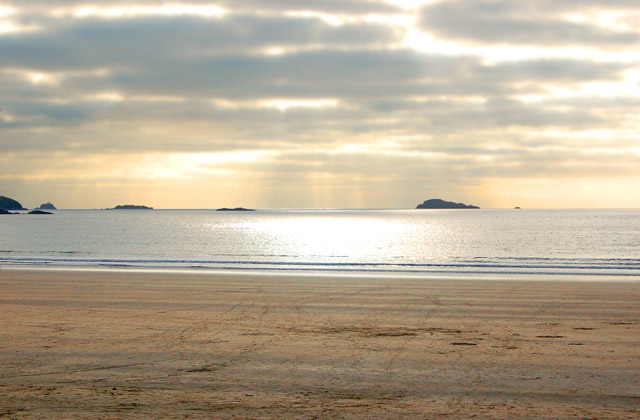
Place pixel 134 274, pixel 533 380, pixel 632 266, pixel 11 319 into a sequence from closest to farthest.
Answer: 1. pixel 533 380
2. pixel 11 319
3. pixel 134 274
4. pixel 632 266

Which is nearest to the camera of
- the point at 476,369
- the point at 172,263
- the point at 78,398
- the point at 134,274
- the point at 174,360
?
the point at 78,398

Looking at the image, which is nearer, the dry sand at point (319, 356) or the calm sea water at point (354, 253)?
the dry sand at point (319, 356)

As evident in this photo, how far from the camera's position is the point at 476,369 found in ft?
29.2

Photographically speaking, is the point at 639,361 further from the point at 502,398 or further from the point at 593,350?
the point at 502,398

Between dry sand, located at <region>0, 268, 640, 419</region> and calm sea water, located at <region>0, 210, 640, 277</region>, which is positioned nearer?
dry sand, located at <region>0, 268, 640, 419</region>

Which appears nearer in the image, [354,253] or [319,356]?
[319,356]

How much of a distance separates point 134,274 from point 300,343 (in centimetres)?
1889

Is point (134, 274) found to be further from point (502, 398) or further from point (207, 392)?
point (502, 398)

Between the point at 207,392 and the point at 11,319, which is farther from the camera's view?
the point at 11,319

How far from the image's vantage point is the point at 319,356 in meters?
9.80

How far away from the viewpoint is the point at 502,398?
7438mm

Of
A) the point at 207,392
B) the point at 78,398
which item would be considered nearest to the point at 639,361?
the point at 207,392

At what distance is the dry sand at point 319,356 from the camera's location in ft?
23.5

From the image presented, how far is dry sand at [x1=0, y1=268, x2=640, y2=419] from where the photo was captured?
716 cm
